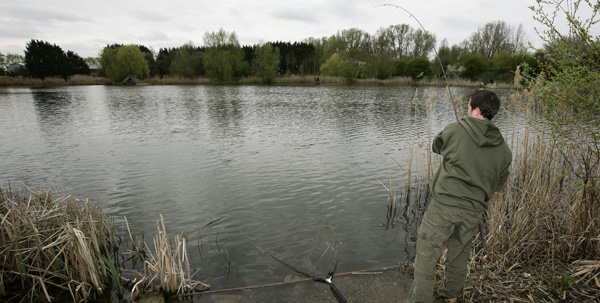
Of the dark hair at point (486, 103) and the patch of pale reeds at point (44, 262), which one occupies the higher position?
the dark hair at point (486, 103)

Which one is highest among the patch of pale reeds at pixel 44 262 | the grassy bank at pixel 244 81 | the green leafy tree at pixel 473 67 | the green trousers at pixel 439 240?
the green leafy tree at pixel 473 67

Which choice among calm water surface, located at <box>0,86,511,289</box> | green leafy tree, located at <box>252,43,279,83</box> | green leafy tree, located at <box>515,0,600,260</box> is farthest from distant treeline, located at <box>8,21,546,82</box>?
green leafy tree, located at <box>515,0,600,260</box>

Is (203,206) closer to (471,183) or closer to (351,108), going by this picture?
(471,183)

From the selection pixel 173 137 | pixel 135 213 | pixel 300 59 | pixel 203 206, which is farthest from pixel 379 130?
pixel 300 59

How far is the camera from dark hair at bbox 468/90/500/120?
2.84m

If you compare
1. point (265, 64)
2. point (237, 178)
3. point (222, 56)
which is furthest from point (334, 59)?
point (237, 178)

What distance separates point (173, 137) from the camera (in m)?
14.0

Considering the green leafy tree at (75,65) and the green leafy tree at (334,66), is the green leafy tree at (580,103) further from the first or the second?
the green leafy tree at (75,65)

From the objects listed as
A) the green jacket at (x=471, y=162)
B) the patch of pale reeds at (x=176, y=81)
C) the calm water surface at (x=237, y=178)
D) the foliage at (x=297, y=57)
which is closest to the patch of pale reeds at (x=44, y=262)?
the calm water surface at (x=237, y=178)

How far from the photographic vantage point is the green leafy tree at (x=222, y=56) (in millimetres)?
63719

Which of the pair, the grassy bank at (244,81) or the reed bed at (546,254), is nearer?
the reed bed at (546,254)

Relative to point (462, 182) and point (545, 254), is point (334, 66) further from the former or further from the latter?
point (462, 182)

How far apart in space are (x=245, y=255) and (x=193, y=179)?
13.8 ft

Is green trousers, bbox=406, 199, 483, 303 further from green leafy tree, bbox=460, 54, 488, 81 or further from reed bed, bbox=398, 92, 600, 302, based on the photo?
green leafy tree, bbox=460, 54, 488, 81
